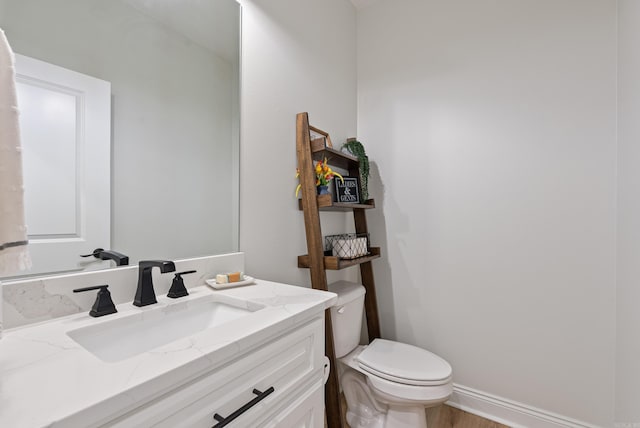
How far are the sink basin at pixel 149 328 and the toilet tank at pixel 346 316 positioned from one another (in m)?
0.67

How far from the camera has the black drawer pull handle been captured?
58cm

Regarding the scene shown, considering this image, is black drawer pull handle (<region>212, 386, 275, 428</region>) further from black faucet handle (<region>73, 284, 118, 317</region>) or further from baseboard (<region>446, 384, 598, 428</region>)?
baseboard (<region>446, 384, 598, 428</region>)

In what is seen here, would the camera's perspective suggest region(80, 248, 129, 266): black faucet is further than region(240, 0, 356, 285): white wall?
No

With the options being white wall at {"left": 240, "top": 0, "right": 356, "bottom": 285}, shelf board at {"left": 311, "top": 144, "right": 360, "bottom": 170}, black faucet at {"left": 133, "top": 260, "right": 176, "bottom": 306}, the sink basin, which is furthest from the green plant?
black faucet at {"left": 133, "top": 260, "right": 176, "bottom": 306}

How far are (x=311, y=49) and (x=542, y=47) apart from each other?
121 centimetres

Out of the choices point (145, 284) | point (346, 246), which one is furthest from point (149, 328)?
point (346, 246)

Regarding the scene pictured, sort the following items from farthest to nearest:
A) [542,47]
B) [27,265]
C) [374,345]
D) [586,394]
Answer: [374,345]
[542,47]
[586,394]
[27,265]

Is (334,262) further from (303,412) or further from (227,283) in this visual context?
(303,412)

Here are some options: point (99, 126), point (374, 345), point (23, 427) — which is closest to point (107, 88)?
point (99, 126)

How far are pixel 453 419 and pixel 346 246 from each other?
112 centimetres

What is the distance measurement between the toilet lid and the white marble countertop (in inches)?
31.6

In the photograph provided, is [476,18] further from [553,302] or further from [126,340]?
[126,340]

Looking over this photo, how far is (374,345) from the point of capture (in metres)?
1.62

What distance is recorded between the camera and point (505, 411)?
1.55 m
